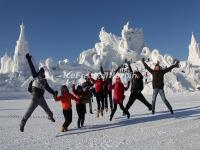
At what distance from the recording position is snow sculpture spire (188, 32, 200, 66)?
116 metres

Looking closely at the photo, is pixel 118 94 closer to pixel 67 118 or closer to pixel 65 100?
pixel 65 100

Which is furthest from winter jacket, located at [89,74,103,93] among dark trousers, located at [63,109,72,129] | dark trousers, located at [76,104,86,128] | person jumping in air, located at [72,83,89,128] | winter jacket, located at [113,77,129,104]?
dark trousers, located at [63,109,72,129]

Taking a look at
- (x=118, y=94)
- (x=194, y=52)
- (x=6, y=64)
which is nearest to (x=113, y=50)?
(x=194, y=52)

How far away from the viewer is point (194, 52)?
11712 cm

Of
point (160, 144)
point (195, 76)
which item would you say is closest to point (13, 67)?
point (195, 76)

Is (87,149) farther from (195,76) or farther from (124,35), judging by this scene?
(124,35)

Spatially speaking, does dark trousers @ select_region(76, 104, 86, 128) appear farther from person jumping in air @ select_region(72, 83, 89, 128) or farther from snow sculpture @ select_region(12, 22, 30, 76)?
snow sculpture @ select_region(12, 22, 30, 76)

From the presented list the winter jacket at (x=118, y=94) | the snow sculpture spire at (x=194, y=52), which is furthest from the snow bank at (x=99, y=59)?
the winter jacket at (x=118, y=94)

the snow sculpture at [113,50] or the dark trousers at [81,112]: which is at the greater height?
the snow sculpture at [113,50]

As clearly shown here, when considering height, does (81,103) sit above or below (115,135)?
above

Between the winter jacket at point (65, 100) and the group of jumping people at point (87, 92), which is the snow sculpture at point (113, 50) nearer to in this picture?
the group of jumping people at point (87, 92)

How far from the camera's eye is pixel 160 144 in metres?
7.57

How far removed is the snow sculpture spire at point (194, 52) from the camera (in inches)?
4557

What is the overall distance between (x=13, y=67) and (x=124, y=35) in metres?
39.7
